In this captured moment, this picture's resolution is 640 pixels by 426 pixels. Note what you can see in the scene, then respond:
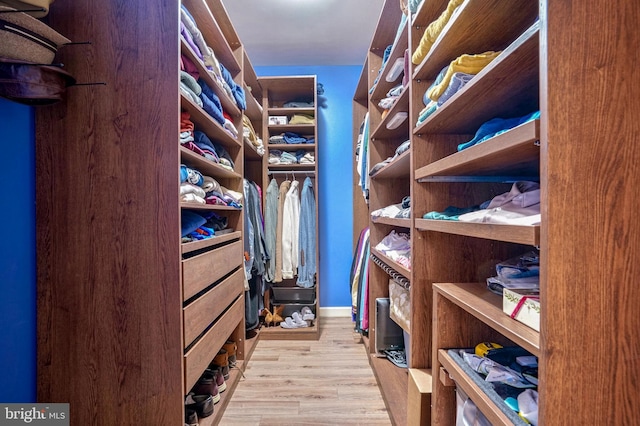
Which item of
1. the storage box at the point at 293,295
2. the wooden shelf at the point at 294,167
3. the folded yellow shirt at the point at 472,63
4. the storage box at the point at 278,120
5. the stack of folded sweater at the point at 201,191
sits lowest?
the storage box at the point at 293,295

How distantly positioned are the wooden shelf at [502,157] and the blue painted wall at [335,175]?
1773 millimetres

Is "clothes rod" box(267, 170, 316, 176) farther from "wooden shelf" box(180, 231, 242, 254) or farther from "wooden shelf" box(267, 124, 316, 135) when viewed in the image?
"wooden shelf" box(180, 231, 242, 254)

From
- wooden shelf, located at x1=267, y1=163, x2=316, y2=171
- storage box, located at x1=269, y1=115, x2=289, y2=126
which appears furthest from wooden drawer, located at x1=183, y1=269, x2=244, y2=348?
storage box, located at x1=269, y1=115, x2=289, y2=126

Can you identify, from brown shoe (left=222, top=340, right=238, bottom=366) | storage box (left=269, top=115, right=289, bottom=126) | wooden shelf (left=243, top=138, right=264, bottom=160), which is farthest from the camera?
storage box (left=269, top=115, right=289, bottom=126)

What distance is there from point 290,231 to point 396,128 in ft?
4.13

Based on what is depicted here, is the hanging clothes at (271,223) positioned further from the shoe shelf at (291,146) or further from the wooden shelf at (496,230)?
the wooden shelf at (496,230)

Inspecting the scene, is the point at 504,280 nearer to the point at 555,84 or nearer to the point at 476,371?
the point at 476,371

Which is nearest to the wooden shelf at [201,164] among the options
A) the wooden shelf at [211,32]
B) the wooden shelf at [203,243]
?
the wooden shelf at [203,243]

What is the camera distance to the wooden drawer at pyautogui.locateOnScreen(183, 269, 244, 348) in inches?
43.6

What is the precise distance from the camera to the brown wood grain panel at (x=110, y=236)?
1042mm

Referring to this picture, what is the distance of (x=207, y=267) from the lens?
4.27 feet

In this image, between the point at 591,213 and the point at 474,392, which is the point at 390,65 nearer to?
the point at 591,213

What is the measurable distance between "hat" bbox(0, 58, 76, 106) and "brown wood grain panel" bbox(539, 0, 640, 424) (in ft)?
4.41

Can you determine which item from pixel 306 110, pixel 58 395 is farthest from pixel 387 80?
pixel 58 395
